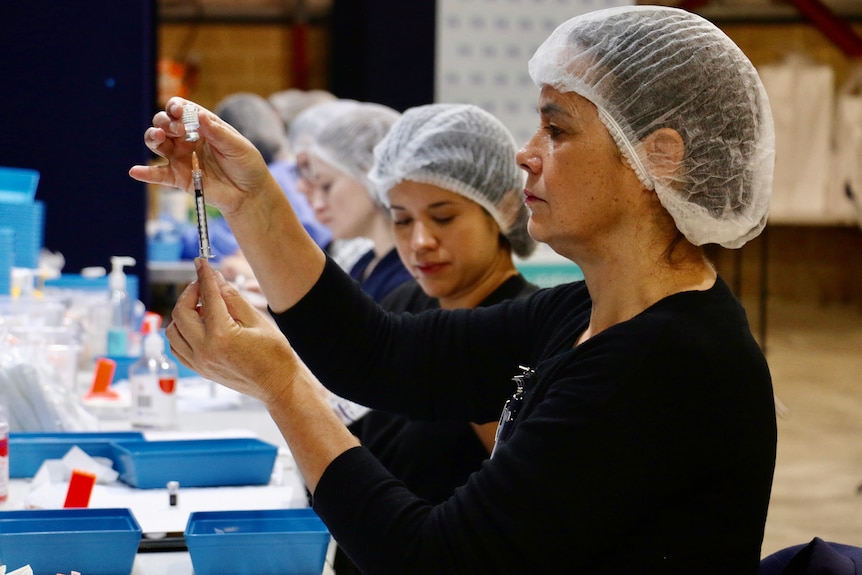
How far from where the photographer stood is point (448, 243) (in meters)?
2.40

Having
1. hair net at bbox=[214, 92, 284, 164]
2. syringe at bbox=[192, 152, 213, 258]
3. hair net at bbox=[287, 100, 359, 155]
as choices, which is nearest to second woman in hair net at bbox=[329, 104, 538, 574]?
syringe at bbox=[192, 152, 213, 258]

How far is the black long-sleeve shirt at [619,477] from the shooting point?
1.23 m

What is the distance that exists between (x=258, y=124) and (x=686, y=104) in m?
5.45

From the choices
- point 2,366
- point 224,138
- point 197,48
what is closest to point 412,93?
point 2,366

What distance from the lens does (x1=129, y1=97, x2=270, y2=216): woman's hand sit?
1564 millimetres

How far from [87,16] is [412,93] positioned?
181 centimetres

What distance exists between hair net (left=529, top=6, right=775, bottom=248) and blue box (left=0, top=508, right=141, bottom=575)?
0.89 meters

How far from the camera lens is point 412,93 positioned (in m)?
5.58

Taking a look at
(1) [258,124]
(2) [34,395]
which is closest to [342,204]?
(2) [34,395]

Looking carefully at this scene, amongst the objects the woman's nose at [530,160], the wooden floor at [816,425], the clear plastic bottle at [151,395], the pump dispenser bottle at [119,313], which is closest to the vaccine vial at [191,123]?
the woman's nose at [530,160]

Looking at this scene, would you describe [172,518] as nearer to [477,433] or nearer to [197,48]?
[477,433]

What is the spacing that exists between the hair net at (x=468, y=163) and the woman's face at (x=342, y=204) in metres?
1.05

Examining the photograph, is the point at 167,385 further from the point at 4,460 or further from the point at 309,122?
the point at 309,122

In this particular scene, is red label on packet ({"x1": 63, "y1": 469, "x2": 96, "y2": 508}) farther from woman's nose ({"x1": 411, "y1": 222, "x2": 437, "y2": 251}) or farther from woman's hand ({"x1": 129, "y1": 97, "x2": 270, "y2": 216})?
woman's nose ({"x1": 411, "y1": 222, "x2": 437, "y2": 251})
